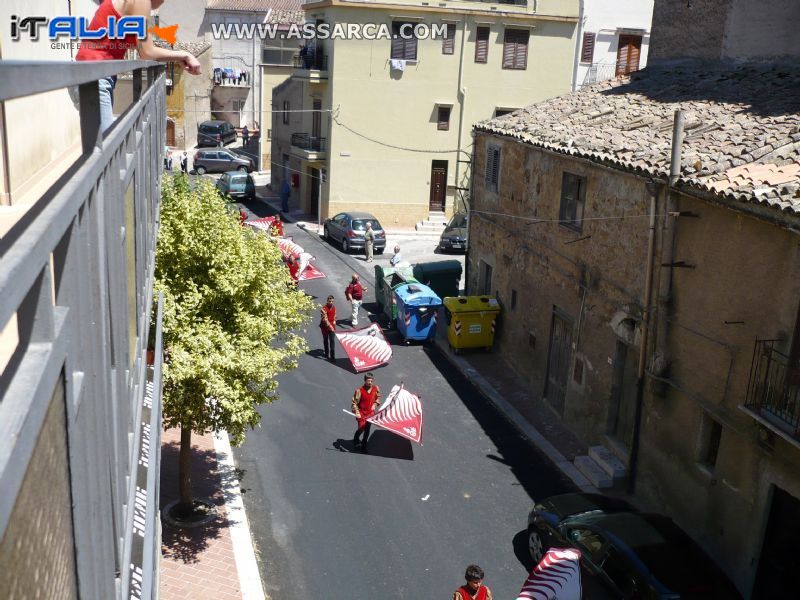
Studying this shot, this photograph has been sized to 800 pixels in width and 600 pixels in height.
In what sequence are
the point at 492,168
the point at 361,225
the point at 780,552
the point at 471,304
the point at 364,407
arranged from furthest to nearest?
1. the point at 361,225
2. the point at 492,168
3. the point at 471,304
4. the point at 364,407
5. the point at 780,552

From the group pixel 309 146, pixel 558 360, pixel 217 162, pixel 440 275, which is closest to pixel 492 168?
pixel 440 275

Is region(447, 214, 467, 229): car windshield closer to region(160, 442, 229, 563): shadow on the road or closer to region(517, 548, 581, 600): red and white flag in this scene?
region(160, 442, 229, 563): shadow on the road

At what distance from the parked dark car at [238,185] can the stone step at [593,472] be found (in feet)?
91.0

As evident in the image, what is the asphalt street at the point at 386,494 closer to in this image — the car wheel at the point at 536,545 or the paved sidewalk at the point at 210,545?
the car wheel at the point at 536,545

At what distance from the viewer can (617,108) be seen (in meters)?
19.1

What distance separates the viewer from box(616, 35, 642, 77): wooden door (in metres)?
40.8

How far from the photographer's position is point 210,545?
39.5ft

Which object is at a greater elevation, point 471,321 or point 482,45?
point 482,45

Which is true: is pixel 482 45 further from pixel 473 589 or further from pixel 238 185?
pixel 473 589

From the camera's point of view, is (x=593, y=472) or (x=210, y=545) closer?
(x=210, y=545)

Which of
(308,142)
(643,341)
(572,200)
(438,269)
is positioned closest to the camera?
(643,341)

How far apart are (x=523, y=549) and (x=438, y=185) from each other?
25438 millimetres

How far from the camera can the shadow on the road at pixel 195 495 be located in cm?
1188

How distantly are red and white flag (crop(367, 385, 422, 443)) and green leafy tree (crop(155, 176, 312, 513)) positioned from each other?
343 cm
